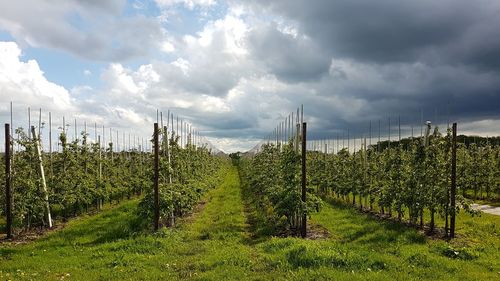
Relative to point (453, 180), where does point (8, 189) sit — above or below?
below

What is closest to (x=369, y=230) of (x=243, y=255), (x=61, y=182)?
(x=243, y=255)

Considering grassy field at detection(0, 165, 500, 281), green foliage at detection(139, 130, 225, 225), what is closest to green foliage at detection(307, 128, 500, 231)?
grassy field at detection(0, 165, 500, 281)

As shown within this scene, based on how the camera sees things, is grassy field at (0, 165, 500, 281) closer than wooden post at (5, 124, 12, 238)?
Yes

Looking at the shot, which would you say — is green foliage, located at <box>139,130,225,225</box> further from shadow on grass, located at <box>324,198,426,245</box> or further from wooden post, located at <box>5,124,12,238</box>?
shadow on grass, located at <box>324,198,426,245</box>

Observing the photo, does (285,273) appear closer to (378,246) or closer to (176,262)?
(176,262)

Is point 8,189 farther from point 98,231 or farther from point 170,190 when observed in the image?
point 170,190

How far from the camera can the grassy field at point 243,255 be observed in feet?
36.3

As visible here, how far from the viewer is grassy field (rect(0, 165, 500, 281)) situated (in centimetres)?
1107

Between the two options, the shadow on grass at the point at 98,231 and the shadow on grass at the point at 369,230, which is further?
the shadow on grass at the point at 98,231

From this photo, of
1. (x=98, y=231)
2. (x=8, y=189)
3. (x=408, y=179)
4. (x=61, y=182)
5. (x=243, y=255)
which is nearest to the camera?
(x=243, y=255)

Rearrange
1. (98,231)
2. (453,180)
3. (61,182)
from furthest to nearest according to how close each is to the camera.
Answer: (61,182) < (98,231) < (453,180)

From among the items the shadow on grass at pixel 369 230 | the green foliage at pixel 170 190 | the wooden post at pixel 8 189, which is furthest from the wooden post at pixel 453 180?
the wooden post at pixel 8 189

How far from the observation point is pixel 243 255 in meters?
13.2

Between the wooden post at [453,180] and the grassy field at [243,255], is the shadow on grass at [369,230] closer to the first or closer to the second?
the grassy field at [243,255]
